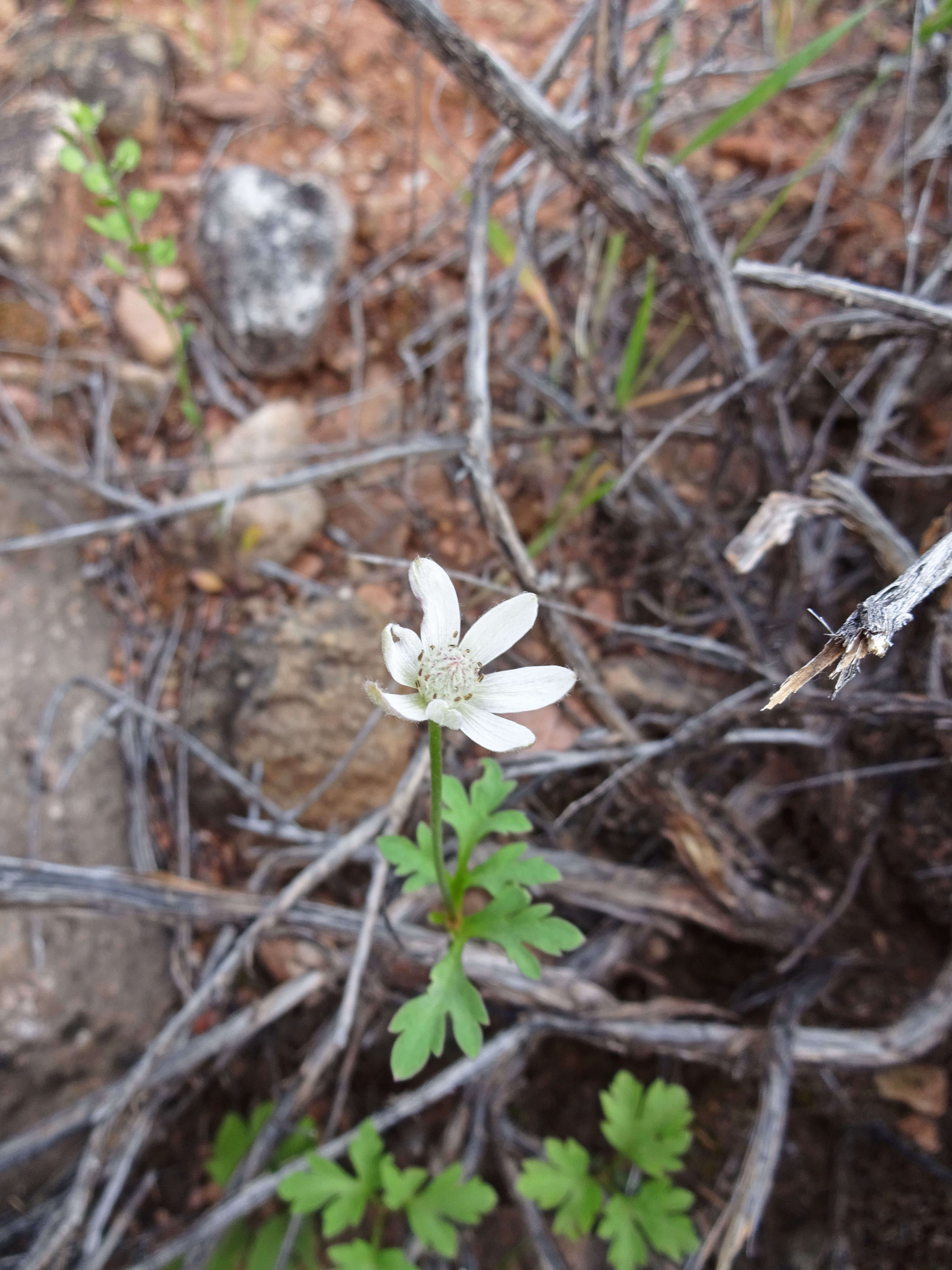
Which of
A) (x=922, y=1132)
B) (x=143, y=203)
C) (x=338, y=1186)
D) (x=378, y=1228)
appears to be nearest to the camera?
(x=338, y=1186)

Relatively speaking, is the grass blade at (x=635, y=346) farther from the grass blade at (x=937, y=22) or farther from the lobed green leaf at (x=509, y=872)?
the lobed green leaf at (x=509, y=872)

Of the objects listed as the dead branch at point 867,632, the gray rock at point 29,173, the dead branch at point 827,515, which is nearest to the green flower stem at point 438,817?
the dead branch at point 867,632

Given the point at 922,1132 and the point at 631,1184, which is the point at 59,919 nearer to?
the point at 631,1184

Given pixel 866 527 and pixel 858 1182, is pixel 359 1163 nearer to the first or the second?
pixel 858 1182

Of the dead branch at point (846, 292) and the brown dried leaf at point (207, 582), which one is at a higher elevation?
the dead branch at point (846, 292)

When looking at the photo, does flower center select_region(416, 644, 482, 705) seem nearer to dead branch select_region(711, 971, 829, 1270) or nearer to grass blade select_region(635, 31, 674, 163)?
dead branch select_region(711, 971, 829, 1270)

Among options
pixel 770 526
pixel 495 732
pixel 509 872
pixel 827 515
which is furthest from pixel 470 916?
pixel 827 515
